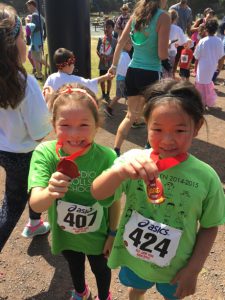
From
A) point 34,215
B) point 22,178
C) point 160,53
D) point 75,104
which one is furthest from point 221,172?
point 75,104

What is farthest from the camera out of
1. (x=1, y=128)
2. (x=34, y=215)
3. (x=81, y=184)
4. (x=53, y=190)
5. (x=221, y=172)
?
(x=221, y=172)

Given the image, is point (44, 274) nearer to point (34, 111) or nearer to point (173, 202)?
point (34, 111)

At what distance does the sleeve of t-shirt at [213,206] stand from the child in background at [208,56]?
4897 mm

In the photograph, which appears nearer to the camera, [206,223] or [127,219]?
[206,223]

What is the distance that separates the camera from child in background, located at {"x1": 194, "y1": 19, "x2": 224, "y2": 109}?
5977 mm

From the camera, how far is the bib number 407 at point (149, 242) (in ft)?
4.96

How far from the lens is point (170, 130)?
4.58 feet

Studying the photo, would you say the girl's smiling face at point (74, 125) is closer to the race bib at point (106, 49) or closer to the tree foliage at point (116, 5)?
the race bib at point (106, 49)

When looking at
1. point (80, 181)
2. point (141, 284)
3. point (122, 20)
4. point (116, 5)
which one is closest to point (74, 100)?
point (80, 181)

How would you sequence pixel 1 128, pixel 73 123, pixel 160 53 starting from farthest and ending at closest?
pixel 160 53 → pixel 1 128 → pixel 73 123

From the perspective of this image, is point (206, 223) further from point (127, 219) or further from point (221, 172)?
point (221, 172)

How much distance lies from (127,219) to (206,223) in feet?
1.24

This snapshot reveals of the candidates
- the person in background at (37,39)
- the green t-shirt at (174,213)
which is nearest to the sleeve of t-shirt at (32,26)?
the person in background at (37,39)

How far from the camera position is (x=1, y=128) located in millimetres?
2229
